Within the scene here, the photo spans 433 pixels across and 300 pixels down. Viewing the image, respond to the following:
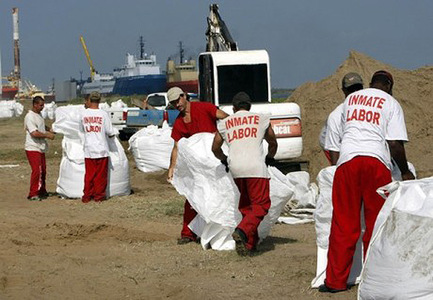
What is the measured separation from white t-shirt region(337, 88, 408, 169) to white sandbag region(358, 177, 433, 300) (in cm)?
73

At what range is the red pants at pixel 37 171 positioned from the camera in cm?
1498

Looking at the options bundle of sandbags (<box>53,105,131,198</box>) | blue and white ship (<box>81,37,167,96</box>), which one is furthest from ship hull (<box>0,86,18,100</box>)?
bundle of sandbags (<box>53,105,131,198</box>)

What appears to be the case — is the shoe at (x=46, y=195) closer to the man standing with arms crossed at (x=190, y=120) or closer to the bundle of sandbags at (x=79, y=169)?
the bundle of sandbags at (x=79, y=169)

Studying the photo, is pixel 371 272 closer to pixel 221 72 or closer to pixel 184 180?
pixel 184 180

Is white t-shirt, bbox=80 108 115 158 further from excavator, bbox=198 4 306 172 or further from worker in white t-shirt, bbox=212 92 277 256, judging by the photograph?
worker in white t-shirt, bbox=212 92 277 256

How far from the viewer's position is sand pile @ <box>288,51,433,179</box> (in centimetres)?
1772

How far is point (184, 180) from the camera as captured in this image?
1000cm

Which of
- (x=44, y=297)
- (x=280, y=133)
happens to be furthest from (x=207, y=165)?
(x=280, y=133)

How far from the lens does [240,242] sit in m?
9.00

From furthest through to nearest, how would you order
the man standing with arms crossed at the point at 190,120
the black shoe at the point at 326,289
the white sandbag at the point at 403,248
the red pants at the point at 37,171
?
the red pants at the point at 37,171 → the man standing with arms crossed at the point at 190,120 → the black shoe at the point at 326,289 → the white sandbag at the point at 403,248

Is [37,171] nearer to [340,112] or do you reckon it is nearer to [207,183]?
[207,183]

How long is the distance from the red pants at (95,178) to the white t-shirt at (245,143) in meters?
5.59

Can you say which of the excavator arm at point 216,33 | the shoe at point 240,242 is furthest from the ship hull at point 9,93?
the shoe at point 240,242

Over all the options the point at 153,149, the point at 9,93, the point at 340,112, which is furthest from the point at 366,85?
the point at 9,93
